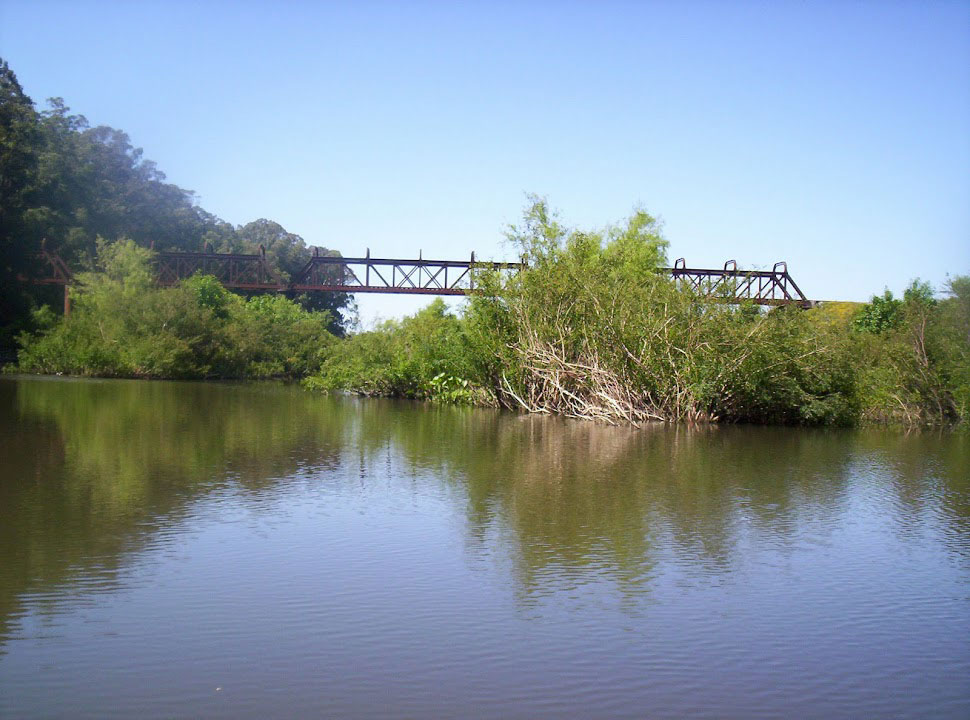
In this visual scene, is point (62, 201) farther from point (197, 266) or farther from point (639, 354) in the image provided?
point (639, 354)

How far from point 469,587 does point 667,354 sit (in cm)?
2131

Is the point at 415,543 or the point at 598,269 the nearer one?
the point at 415,543

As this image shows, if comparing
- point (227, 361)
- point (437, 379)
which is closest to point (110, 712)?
point (437, 379)

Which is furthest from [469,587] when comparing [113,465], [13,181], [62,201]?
[62,201]

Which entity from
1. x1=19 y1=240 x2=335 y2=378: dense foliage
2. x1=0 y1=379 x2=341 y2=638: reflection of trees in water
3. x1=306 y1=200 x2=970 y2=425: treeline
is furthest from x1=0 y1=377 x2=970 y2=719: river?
x1=19 y1=240 x2=335 y2=378: dense foliage

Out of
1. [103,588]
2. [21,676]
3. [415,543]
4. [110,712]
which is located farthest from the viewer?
[415,543]

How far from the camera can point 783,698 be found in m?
6.39

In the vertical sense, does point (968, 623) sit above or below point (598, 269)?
below

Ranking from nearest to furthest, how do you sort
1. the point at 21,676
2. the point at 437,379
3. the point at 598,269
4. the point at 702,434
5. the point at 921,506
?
the point at 21,676 → the point at 921,506 → the point at 702,434 → the point at 598,269 → the point at 437,379

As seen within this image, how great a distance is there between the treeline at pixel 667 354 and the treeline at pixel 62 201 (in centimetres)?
3084

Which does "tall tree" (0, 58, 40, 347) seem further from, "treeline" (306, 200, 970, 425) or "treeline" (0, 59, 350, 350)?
"treeline" (306, 200, 970, 425)

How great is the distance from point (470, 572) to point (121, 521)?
173 inches

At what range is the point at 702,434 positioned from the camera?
26.1 meters

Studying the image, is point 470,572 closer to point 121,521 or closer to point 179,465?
point 121,521
